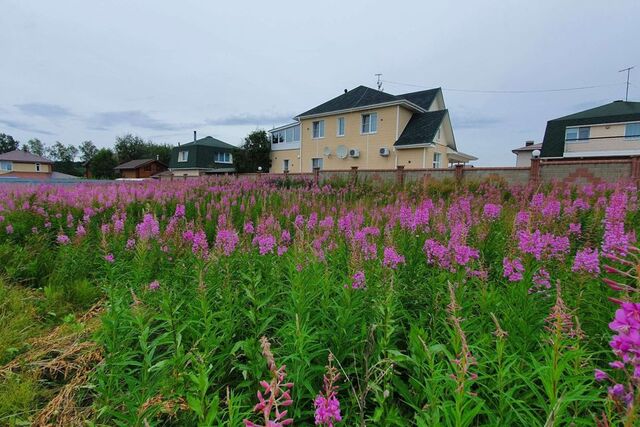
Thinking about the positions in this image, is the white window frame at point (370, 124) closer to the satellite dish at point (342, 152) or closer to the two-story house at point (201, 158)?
the satellite dish at point (342, 152)

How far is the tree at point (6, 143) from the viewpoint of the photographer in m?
88.9

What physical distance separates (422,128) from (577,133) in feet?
59.9

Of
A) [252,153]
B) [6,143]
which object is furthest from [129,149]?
[252,153]

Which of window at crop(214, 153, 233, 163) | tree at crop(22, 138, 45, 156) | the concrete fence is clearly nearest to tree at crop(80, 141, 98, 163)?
tree at crop(22, 138, 45, 156)

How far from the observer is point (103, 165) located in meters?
69.1

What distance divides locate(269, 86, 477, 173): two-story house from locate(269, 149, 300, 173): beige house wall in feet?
0.35

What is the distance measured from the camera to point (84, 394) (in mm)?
2430

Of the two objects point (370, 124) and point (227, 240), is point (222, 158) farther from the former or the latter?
point (227, 240)

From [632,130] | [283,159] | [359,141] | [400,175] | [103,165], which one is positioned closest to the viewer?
[400,175]

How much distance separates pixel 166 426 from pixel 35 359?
1637mm

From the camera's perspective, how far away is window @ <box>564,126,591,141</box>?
A: 32.7 m

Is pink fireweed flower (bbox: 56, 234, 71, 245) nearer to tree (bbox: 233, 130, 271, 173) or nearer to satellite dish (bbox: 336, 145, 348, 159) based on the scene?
satellite dish (bbox: 336, 145, 348, 159)

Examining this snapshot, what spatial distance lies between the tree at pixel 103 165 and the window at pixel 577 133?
76.3m

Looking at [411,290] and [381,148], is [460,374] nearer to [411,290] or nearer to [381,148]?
[411,290]
